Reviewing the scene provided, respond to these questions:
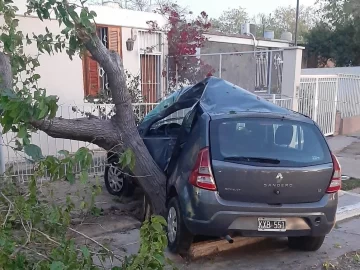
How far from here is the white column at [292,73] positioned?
11484 millimetres

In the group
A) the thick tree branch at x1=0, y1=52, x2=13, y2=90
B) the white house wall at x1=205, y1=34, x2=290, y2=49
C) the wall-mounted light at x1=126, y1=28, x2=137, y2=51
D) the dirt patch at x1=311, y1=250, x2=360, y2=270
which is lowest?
the dirt patch at x1=311, y1=250, x2=360, y2=270

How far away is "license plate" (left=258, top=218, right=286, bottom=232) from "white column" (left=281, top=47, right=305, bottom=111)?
7.14 metres

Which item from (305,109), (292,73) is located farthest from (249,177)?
(305,109)

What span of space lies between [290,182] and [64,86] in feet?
22.1

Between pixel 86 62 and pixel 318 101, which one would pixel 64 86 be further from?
pixel 318 101

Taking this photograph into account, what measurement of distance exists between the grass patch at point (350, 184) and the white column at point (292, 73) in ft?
9.35

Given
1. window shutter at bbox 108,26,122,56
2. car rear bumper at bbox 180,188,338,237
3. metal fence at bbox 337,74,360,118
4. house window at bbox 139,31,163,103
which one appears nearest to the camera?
car rear bumper at bbox 180,188,338,237

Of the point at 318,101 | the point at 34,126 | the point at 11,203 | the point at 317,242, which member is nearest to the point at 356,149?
the point at 318,101

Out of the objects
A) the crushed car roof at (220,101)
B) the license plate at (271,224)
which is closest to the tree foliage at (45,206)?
the license plate at (271,224)

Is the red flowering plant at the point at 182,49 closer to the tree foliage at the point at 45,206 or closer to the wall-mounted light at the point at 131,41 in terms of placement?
the wall-mounted light at the point at 131,41

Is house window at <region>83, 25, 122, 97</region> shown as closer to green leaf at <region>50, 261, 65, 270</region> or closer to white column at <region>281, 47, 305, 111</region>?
white column at <region>281, 47, 305, 111</region>

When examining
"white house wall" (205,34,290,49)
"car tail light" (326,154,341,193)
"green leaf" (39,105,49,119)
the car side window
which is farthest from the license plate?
"white house wall" (205,34,290,49)

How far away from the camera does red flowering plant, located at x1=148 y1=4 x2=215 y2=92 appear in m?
12.7

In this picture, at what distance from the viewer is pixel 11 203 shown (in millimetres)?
3588
